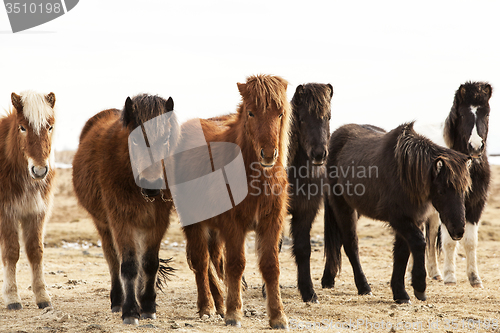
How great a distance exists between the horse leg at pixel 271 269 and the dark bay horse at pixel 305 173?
60.0 inches

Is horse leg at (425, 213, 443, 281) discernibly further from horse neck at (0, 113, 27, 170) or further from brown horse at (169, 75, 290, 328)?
horse neck at (0, 113, 27, 170)

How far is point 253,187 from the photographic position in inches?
173

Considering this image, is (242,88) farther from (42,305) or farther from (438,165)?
(42,305)

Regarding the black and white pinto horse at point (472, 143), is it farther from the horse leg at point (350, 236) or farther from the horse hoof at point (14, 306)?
the horse hoof at point (14, 306)

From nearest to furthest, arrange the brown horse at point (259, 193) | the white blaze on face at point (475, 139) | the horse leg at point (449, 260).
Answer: the brown horse at point (259, 193) → the white blaze on face at point (475, 139) → the horse leg at point (449, 260)

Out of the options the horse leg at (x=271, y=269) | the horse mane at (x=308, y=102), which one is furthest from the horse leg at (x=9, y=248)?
the horse mane at (x=308, y=102)

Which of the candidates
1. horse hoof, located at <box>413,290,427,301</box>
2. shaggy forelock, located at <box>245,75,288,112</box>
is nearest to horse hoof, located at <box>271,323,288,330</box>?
shaggy forelock, located at <box>245,75,288,112</box>

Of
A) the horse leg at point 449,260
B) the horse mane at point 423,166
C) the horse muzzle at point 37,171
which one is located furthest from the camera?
the horse leg at point 449,260

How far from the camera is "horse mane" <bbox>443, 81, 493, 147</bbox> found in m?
7.21

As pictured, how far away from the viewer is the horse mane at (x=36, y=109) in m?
5.41

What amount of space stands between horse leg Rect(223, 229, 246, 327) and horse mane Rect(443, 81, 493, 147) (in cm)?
455

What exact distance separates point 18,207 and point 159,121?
2.55 meters

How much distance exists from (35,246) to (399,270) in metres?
4.59

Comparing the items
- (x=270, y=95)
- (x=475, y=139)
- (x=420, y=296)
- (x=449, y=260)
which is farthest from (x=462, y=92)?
(x=270, y=95)
